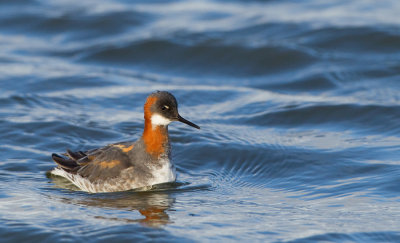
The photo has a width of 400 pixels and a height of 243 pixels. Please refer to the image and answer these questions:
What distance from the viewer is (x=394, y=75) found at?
597 inches

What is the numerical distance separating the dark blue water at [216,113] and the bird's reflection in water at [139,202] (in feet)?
0.12

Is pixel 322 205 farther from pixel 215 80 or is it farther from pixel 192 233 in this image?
pixel 215 80

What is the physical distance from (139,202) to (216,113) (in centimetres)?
472

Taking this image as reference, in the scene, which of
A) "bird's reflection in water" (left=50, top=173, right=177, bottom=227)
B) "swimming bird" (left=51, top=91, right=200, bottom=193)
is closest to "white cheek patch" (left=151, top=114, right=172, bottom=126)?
"swimming bird" (left=51, top=91, right=200, bottom=193)

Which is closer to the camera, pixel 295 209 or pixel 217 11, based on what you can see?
pixel 295 209

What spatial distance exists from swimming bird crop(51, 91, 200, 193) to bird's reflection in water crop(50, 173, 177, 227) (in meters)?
0.12

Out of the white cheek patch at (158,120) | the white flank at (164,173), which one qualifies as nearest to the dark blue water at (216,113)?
the white flank at (164,173)

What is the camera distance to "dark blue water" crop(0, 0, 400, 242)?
830 cm

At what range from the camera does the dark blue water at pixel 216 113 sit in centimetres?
830

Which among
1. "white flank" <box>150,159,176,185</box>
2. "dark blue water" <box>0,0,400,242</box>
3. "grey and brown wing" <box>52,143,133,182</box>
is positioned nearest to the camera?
"dark blue water" <box>0,0,400,242</box>

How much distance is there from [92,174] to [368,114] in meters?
5.80

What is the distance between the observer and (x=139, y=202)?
356 inches

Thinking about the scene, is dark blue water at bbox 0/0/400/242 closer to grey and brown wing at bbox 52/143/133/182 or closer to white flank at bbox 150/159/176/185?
white flank at bbox 150/159/176/185

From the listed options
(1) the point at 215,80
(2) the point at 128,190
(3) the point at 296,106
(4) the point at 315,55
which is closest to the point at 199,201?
(2) the point at 128,190
